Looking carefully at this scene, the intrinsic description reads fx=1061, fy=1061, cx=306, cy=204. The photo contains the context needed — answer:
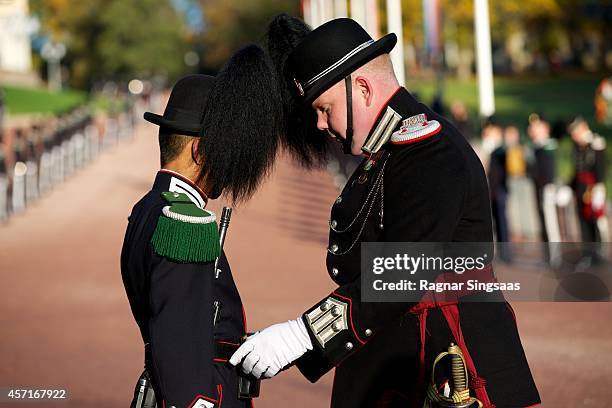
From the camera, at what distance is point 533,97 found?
51531 millimetres

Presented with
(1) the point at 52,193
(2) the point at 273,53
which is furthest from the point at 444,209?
(1) the point at 52,193

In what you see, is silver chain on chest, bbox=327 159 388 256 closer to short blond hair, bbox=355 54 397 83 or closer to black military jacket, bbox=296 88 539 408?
black military jacket, bbox=296 88 539 408

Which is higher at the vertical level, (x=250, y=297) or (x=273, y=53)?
(x=273, y=53)

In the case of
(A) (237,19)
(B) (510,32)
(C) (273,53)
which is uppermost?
(A) (237,19)

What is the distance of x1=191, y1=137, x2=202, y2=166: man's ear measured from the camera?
3.40m

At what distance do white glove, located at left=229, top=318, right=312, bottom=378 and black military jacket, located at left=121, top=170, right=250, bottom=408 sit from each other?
100mm

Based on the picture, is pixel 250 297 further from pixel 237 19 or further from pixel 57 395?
pixel 237 19

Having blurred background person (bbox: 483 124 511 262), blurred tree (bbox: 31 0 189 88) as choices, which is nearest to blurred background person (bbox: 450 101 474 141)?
blurred background person (bbox: 483 124 511 262)

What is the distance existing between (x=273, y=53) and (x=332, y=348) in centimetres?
114

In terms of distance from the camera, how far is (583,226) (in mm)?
11781

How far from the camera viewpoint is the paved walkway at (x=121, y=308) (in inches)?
288

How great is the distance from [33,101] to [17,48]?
15767 mm

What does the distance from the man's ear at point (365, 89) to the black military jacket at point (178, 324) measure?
70cm

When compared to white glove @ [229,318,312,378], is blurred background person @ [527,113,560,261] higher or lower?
higher
